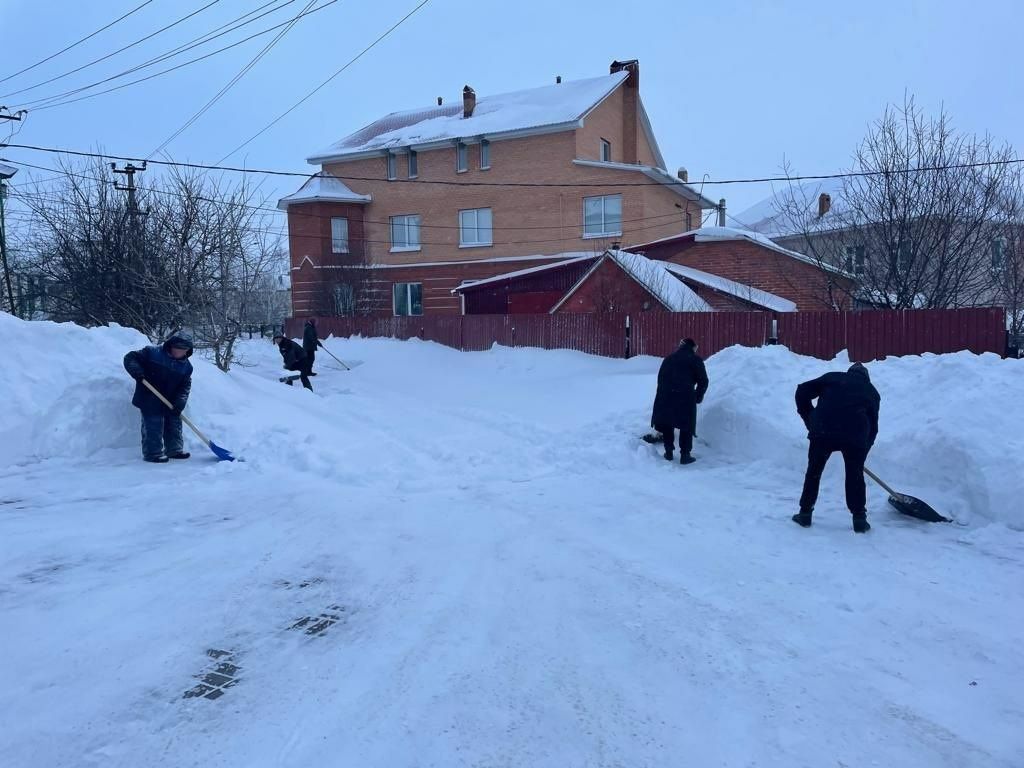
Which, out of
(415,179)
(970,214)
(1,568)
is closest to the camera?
(1,568)

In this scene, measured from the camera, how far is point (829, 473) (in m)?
7.12

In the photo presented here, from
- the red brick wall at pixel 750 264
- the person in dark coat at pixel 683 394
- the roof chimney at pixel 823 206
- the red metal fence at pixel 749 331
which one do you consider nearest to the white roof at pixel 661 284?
the red metal fence at pixel 749 331

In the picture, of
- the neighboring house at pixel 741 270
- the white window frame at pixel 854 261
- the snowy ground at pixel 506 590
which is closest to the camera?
the snowy ground at pixel 506 590

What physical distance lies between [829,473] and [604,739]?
5.30 metres

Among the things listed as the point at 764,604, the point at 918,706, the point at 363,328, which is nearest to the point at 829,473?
the point at 764,604

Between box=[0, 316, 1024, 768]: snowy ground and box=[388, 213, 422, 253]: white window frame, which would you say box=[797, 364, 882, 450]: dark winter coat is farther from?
box=[388, 213, 422, 253]: white window frame

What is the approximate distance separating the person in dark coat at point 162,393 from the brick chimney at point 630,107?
30.6 meters

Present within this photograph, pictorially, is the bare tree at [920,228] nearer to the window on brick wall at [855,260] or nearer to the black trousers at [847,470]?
the window on brick wall at [855,260]

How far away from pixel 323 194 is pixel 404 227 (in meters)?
4.46

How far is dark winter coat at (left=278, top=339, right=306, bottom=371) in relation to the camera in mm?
16516

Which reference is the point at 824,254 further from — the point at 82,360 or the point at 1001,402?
the point at 82,360

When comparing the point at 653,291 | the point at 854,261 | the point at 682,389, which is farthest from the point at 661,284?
the point at 682,389

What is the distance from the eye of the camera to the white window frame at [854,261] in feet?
45.6

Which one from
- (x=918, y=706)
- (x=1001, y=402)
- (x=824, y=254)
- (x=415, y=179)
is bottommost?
(x=918, y=706)
